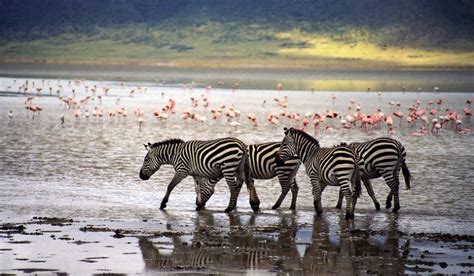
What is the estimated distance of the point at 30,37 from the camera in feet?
420

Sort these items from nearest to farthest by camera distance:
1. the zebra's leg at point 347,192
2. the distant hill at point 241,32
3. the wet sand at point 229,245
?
1. the wet sand at point 229,245
2. the zebra's leg at point 347,192
3. the distant hill at point 241,32

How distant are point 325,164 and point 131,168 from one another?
6809mm

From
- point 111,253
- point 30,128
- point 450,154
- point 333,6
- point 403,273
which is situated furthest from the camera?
point 333,6

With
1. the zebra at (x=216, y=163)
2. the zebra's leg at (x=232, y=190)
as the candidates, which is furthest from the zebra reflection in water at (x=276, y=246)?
the zebra at (x=216, y=163)

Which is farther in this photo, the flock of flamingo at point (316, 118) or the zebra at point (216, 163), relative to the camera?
the flock of flamingo at point (316, 118)

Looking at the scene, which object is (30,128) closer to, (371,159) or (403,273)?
(371,159)

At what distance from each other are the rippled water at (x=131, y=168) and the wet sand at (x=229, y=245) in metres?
0.82

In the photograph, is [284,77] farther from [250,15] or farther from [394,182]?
[394,182]

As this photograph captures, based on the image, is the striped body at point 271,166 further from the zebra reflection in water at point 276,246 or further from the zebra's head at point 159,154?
the zebra's head at point 159,154

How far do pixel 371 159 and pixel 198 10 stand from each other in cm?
12654

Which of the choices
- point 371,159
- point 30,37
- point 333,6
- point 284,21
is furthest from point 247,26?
point 371,159

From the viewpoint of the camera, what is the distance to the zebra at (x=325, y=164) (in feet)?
46.0

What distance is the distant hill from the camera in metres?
109

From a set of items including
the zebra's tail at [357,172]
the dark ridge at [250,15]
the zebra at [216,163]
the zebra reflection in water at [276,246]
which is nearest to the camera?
the zebra reflection in water at [276,246]
